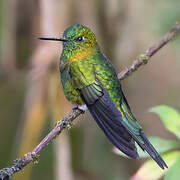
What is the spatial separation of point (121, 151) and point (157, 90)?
2.99 metres

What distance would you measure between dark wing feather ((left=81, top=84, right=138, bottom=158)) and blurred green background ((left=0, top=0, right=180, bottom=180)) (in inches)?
25.3

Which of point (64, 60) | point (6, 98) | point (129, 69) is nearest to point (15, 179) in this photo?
point (64, 60)

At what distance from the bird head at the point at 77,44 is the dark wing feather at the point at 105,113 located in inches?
8.7

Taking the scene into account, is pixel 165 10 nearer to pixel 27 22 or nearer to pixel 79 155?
pixel 27 22

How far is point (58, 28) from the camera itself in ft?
8.79

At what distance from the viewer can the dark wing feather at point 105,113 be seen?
5.94 ft

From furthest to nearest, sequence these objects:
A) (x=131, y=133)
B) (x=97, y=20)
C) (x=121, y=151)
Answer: (x=97, y=20)
(x=131, y=133)
(x=121, y=151)

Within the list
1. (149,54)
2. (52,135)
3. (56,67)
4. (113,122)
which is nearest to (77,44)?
(149,54)

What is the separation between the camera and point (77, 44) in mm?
2213

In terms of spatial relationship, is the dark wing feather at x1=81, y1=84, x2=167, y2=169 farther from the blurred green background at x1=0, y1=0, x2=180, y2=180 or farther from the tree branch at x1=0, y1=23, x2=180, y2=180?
the blurred green background at x1=0, y1=0, x2=180, y2=180

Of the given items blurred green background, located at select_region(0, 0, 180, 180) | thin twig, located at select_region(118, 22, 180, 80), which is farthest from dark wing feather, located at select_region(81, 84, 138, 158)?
blurred green background, located at select_region(0, 0, 180, 180)

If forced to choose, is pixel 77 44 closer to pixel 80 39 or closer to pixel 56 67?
pixel 80 39

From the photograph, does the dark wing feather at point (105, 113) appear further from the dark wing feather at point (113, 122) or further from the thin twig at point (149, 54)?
the thin twig at point (149, 54)

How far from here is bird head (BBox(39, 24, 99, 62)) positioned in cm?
216
